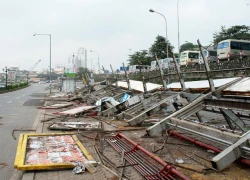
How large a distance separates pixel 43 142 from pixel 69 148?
0.97 m

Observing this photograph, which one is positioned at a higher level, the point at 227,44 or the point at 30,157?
the point at 227,44

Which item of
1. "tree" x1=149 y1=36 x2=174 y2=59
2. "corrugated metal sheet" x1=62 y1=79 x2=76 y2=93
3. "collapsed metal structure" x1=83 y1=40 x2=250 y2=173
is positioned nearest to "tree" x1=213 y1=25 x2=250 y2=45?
"tree" x1=149 y1=36 x2=174 y2=59

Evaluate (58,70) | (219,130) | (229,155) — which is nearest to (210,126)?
(219,130)

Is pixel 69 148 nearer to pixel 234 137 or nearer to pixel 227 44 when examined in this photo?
pixel 234 137

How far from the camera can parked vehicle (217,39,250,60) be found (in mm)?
31673

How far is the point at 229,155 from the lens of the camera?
5.11 meters

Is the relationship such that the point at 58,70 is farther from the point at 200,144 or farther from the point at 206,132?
the point at 206,132

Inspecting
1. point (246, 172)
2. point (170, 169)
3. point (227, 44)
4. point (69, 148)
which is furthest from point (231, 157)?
point (227, 44)

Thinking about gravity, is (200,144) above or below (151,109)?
below

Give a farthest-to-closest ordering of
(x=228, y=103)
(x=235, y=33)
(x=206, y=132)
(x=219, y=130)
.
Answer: (x=235, y=33) → (x=228, y=103) → (x=206, y=132) → (x=219, y=130)

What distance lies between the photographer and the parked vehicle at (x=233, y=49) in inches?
1247

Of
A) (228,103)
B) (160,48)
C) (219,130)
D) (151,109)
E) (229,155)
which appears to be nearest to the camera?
(229,155)

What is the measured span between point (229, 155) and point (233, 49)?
29355mm

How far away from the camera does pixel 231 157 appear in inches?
203
